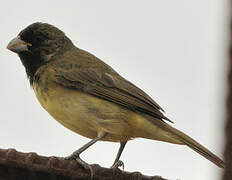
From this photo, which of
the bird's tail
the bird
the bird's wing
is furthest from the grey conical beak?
the bird's tail

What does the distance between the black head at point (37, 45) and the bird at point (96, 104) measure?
0.5 inches

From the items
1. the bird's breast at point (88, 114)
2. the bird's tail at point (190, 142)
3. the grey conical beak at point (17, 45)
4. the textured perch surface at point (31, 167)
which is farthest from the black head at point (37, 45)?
the textured perch surface at point (31, 167)

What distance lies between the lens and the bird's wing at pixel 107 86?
4.20 meters

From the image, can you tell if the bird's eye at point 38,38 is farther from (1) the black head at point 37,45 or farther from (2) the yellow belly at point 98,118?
(2) the yellow belly at point 98,118

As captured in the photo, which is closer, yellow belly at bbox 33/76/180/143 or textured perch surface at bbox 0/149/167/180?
textured perch surface at bbox 0/149/167/180

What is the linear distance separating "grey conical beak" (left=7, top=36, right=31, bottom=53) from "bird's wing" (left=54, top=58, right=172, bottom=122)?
52 centimetres

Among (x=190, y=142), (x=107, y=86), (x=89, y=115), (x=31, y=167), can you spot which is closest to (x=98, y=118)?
(x=89, y=115)

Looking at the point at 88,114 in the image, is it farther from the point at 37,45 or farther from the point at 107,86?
the point at 37,45

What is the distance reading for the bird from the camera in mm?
4059

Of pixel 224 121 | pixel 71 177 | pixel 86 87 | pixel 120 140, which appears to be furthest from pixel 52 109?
pixel 224 121

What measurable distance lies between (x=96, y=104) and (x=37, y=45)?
140 centimetres

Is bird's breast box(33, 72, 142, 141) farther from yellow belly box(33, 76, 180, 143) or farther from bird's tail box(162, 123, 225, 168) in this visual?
bird's tail box(162, 123, 225, 168)

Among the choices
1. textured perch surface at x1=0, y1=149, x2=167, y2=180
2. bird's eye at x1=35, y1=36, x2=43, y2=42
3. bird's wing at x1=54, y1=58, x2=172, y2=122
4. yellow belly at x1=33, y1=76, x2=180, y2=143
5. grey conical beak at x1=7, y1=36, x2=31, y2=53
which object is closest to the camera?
textured perch surface at x1=0, y1=149, x2=167, y2=180

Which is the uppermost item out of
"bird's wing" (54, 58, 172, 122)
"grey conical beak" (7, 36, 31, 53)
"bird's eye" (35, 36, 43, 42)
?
"bird's eye" (35, 36, 43, 42)
